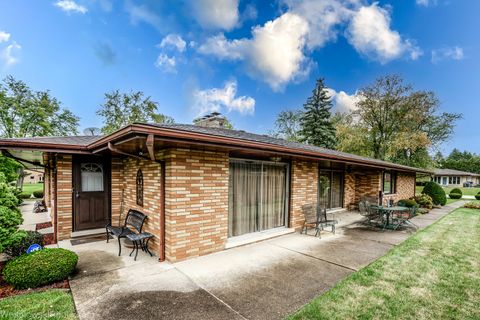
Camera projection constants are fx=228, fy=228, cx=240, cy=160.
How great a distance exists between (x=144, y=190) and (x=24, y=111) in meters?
22.3

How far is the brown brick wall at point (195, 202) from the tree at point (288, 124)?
1167 inches

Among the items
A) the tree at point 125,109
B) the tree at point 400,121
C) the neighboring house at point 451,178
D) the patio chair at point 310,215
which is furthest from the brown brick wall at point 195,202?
the neighboring house at point 451,178

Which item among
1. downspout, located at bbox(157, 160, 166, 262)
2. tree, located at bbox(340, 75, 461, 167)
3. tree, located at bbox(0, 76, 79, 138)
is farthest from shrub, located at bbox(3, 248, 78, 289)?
tree, located at bbox(340, 75, 461, 167)

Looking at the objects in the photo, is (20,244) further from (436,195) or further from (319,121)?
(319,121)

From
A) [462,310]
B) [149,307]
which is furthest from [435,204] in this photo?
[149,307]

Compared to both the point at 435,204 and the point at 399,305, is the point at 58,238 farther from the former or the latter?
the point at 435,204

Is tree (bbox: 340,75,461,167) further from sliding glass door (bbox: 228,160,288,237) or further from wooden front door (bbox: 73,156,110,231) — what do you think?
wooden front door (bbox: 73,156,110,231)

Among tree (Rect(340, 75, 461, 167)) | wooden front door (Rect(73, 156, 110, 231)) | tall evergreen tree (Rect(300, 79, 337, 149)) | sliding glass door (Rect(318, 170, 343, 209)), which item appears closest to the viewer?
wooden front door (Rect(73, 156, 110, 231))

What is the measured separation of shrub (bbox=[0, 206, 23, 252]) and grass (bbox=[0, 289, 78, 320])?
114 centimetres

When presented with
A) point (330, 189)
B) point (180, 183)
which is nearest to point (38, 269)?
point (180, 183)

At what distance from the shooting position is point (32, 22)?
10844 mm

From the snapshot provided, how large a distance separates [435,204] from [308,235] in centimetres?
1273

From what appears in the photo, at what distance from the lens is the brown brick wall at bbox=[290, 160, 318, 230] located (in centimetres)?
711

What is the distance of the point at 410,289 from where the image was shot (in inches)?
143
